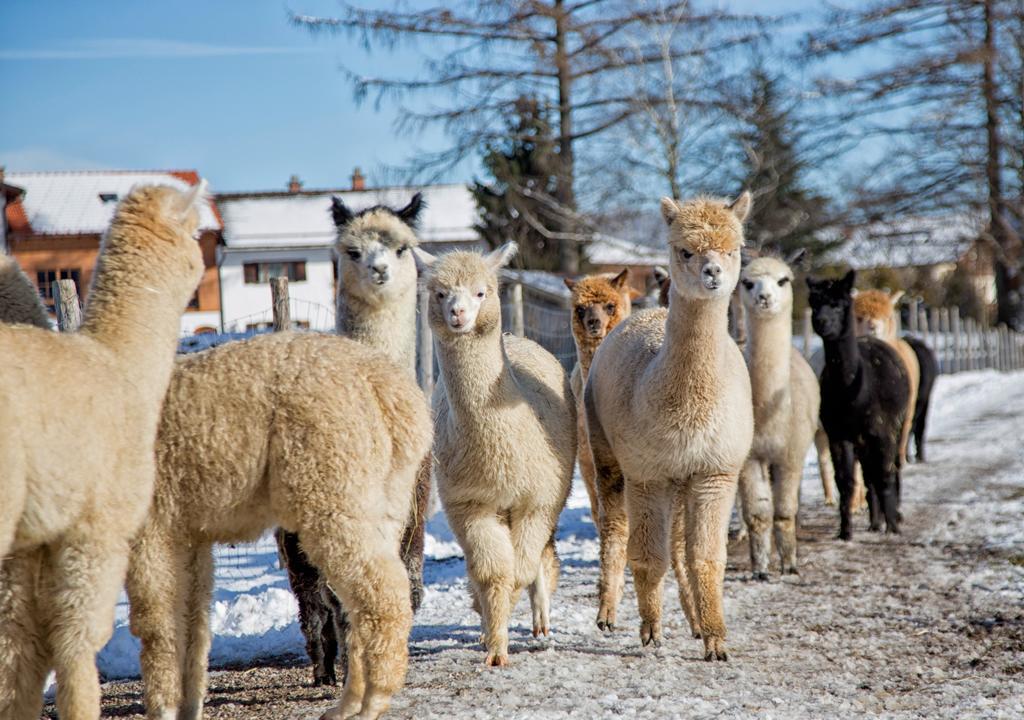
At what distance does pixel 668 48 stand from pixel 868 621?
15042 millimetres

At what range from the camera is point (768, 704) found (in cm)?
447

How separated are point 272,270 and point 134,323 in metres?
37.4

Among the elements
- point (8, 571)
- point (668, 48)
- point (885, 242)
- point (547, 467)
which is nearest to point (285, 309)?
point (547, 467)

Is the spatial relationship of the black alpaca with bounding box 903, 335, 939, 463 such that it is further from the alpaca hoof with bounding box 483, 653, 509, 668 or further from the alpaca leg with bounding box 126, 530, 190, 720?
the alpaca leg with bounding box 126, 530, 190, 720

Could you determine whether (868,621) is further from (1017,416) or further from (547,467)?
(1017,416)

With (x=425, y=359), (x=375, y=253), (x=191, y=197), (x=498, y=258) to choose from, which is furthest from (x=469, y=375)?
(x=425, y=359)

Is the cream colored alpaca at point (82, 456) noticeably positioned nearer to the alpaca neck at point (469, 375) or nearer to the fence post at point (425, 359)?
the alpaca neck at point (469, 375)

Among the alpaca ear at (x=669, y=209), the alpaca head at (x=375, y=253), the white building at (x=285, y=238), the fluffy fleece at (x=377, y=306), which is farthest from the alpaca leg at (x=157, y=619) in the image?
the white building at (x=285, y=238)

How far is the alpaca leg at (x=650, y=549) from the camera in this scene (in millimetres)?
5598

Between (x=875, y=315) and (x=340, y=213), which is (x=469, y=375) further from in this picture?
(x=875, y=315)

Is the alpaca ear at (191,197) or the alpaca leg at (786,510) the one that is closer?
the alpaca ear at (191,197)

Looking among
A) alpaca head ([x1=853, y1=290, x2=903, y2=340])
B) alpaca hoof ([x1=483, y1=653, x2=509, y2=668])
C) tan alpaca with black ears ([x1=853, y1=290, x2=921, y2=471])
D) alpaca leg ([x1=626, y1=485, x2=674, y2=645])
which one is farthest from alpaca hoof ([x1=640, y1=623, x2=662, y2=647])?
alpaca head ([x1=853, y1=290, x2=903, y2=340])

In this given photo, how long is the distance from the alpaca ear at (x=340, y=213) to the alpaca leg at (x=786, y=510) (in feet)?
11.9

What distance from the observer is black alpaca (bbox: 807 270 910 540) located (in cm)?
879
